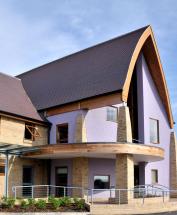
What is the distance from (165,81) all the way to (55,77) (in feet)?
29.0

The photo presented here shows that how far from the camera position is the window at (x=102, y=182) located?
2308cm

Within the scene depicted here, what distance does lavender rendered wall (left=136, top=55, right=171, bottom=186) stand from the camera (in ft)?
86.7

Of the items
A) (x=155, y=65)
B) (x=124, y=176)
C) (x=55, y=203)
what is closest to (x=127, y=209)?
(x=124, y=176)

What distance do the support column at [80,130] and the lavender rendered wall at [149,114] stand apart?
571 cm

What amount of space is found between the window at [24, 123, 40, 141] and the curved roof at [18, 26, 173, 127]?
1983 mm

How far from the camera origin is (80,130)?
2239 cm

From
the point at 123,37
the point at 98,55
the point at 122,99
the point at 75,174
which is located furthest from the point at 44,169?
the point at 123,37

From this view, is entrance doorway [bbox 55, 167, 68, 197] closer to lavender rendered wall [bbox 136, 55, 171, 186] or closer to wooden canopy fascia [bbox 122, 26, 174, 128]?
lavender rendered wall [bbox 136, 55, 171, 186]

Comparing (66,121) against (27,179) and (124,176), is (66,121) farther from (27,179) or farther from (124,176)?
(124,176)

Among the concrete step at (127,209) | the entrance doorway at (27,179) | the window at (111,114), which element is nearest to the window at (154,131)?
the window at (111,114)

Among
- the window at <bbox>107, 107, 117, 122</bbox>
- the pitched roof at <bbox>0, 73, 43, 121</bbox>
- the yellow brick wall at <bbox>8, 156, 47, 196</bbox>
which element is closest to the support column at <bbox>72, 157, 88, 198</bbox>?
the yellow brick wall at <bbox>8, 156, 47, 196</bbox>

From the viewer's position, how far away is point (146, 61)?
2833cm

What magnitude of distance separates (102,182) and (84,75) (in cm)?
766

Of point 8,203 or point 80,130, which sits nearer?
point 8,203
